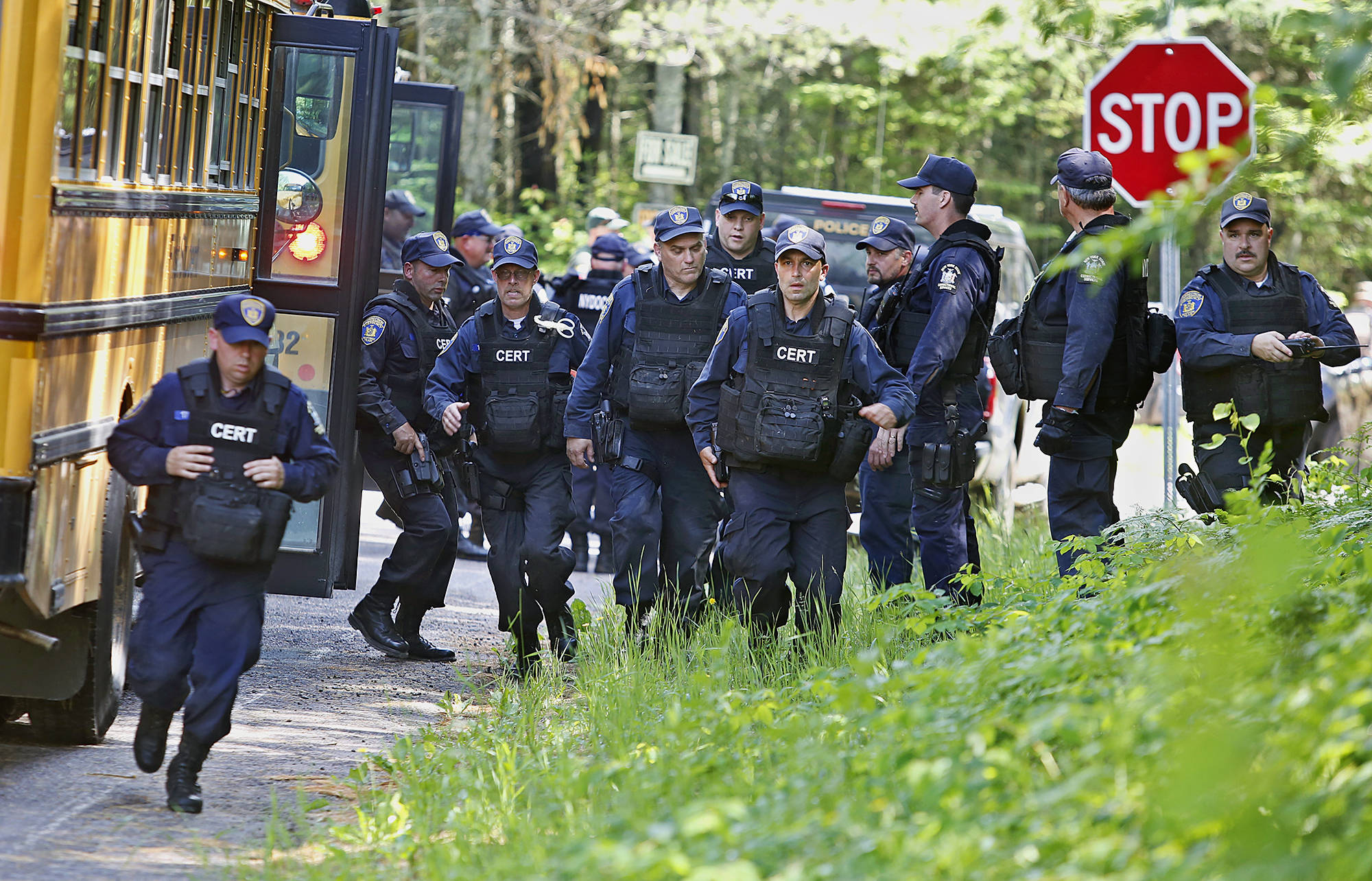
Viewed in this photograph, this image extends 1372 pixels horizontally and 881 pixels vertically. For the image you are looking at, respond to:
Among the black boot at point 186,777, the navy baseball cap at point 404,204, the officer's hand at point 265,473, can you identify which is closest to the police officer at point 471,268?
the navy baseball cap at point 404,204

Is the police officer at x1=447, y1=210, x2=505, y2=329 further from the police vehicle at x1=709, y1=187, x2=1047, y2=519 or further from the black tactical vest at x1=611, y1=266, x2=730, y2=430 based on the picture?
the black tactical vest at x1=611, y1=266, x2=730, y2=430

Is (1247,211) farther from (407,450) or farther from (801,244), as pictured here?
(407,450)

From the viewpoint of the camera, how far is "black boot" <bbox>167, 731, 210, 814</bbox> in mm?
4926

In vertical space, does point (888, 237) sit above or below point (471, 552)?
above

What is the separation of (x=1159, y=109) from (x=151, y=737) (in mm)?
5723

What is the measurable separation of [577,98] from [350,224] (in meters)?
16.4

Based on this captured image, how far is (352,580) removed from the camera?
300 inches

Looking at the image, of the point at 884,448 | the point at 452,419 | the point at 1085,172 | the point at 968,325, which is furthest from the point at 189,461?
the point at 1085,172

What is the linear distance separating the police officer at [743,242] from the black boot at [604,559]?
3.17m

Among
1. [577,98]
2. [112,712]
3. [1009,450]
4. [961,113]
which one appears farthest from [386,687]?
[961,113]

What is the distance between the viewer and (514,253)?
23.7 ft

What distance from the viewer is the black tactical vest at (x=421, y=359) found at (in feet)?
25.0

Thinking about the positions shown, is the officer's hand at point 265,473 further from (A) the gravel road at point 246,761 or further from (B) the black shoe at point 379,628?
(B) the black shoe at point 379,628

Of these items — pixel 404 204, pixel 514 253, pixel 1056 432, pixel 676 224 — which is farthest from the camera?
pixel 404 204
